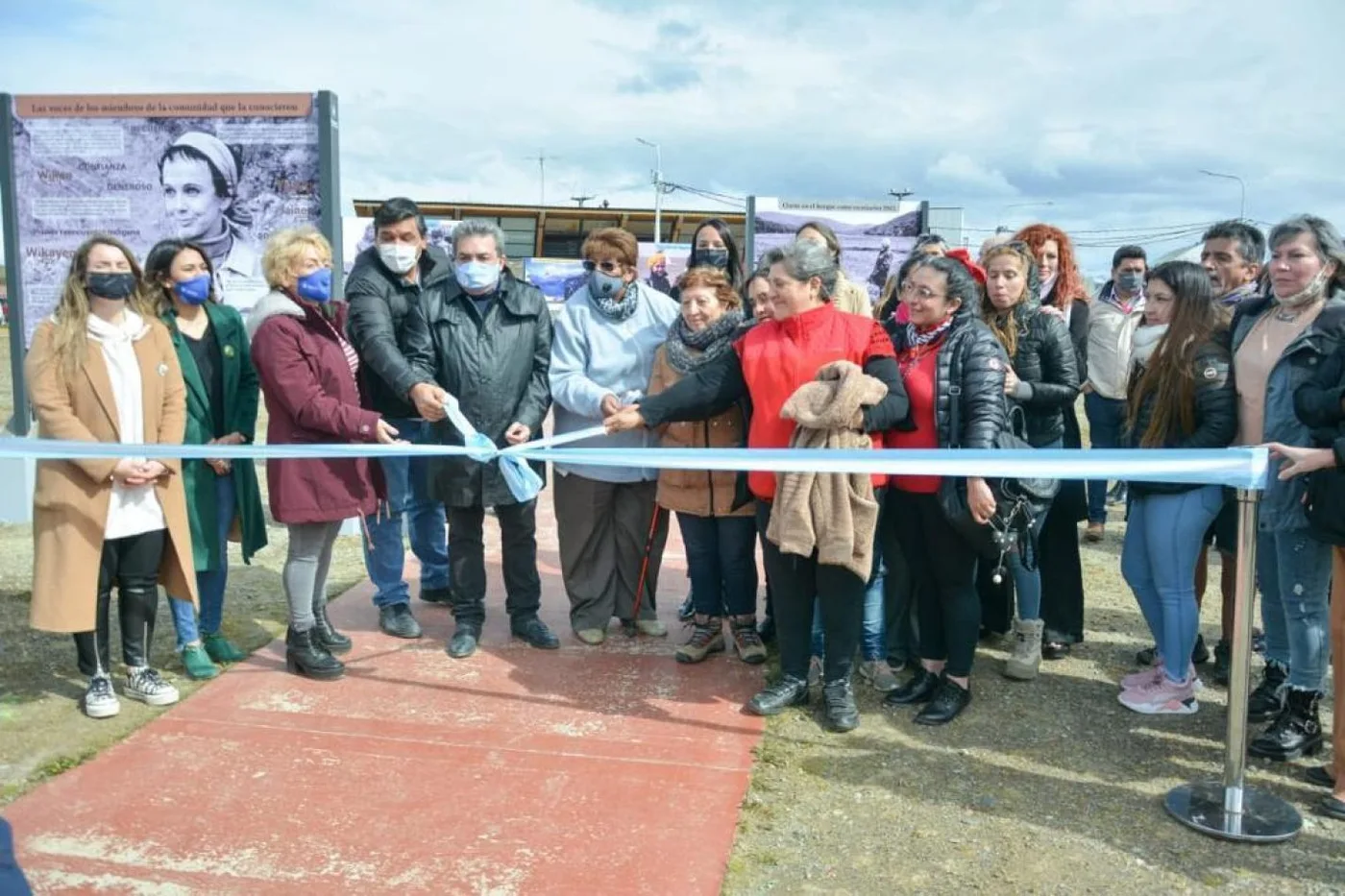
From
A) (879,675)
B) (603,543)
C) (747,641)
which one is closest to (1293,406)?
(879,675)

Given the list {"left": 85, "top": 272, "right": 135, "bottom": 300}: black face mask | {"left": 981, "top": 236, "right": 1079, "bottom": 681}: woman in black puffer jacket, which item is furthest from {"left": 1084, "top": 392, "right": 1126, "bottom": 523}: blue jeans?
{"left": 85, "top": 272, "right": 135, "bottom": 300}: black face mask

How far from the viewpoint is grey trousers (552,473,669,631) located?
494cm

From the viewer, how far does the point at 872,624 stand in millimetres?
4516

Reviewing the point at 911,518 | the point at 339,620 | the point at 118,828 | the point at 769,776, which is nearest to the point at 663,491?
the point at 911,518

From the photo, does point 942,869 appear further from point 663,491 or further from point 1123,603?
point 1123,603

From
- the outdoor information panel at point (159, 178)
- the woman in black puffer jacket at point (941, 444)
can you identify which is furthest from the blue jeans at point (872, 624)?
the outdoor information panel at point (159, 178)

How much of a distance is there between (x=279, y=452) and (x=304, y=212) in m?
3.18

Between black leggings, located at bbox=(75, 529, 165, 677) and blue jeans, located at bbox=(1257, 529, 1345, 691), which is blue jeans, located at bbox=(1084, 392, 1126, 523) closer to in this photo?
blue jeans, located at bbox=(1257, 529, 1345, 691)

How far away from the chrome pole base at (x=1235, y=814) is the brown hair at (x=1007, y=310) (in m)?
1.87

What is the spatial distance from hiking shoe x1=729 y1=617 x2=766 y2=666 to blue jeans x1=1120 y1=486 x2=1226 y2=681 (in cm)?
158

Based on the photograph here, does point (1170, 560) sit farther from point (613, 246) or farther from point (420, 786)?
point (420, 786)

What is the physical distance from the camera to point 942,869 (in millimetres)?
3006

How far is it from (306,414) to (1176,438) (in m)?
3.41

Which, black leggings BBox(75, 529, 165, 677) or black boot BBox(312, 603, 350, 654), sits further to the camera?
black boot BBox(312, 603, 350, 654)
